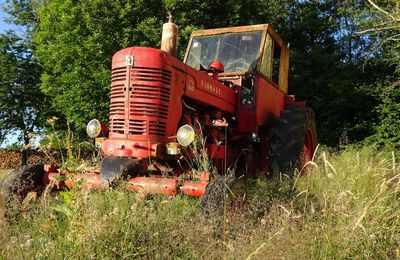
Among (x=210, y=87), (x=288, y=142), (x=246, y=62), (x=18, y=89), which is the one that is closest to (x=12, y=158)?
(x=18, y=89)

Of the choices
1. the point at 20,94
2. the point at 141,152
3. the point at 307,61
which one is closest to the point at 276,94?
the point at 141,152

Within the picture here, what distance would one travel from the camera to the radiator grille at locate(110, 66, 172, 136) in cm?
457

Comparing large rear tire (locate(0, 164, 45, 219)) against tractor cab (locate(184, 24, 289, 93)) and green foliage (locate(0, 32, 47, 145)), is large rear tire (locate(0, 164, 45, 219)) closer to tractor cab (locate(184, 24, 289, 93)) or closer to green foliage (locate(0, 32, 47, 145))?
tractor cab (locate(184, 24, 289, 93))

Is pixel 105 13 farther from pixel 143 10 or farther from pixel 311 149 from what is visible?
pixel 311 149

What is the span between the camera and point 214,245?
3.35 meters

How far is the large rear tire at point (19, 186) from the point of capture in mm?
4480

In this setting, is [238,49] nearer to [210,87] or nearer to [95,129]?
[210,87]

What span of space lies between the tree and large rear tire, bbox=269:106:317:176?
13738 millimetres

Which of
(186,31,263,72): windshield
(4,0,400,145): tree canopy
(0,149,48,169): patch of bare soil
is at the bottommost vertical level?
(0,149,48,169): patch of bare soil

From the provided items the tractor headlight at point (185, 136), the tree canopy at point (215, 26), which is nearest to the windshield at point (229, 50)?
the tractor headlight at point (185, 136)

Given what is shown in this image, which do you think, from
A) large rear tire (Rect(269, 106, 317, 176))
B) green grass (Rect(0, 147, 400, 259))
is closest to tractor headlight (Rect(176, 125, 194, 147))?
green grass (Rect(0, 147, 400, 259))

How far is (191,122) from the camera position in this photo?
5.18m

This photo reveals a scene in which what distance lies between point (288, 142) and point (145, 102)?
2568mm

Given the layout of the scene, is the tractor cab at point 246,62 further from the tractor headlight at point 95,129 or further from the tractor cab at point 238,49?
the tractor headlight at point 95,129
